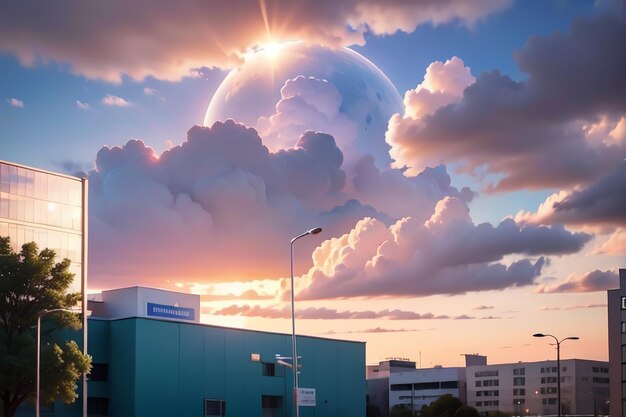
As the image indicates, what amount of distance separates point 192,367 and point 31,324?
67.5ft

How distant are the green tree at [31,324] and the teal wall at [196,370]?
1001 cm

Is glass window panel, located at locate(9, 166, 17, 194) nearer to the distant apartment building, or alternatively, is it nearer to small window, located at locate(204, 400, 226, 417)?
small window, located at locate(204, 400, 226, 417)

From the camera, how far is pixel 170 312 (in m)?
99.7

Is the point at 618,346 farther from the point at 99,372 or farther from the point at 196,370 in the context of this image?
the point at 99,372

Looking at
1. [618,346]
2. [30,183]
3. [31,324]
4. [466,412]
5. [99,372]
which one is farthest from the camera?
[466,412]

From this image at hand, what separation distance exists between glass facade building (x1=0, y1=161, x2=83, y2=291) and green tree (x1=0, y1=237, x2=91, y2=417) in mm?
3506

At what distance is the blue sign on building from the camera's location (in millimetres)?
95719

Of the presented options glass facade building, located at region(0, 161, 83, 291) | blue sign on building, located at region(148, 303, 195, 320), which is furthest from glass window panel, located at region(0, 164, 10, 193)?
blue sign on building, located at region(148, 303, 195, 320)

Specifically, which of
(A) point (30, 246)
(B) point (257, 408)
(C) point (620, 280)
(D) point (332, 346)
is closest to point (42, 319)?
(A) point (30, 246)

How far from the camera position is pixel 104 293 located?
315 feet

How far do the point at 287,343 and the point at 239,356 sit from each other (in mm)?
7506

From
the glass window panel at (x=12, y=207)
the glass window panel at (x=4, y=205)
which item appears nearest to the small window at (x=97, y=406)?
the glass window panel at (x=12, y=207)

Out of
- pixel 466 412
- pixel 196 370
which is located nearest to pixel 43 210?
pixel 196 370

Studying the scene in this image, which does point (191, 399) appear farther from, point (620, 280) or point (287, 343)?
point (620, 280)
